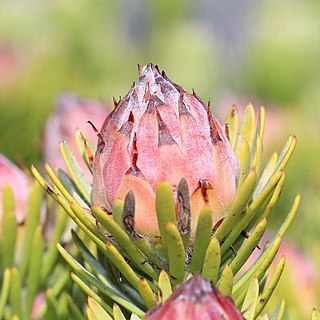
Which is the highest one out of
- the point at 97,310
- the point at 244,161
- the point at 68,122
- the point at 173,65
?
the point at 173,65

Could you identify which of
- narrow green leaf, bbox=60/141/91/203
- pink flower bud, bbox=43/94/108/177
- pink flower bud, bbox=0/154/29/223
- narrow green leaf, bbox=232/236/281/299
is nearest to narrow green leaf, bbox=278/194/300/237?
narrow green leaf, bbox=232/236/281/299

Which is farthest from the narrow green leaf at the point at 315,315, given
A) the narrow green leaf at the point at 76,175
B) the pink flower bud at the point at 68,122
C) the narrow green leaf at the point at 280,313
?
the pink flower bud at the point at 68,122

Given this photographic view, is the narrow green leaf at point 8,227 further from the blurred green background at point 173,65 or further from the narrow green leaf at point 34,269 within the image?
the blurred green background at point 173,65

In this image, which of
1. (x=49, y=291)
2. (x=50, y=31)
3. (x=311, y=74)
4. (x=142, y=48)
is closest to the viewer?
(x=49, y=291)

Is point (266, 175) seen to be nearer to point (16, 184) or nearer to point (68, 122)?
point (16, 184)

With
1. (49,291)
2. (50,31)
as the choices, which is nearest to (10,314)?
(49,291)

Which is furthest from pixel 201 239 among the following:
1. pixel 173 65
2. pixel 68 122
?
pixel 173 65

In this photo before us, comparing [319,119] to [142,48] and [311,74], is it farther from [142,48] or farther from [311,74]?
[142,48]
